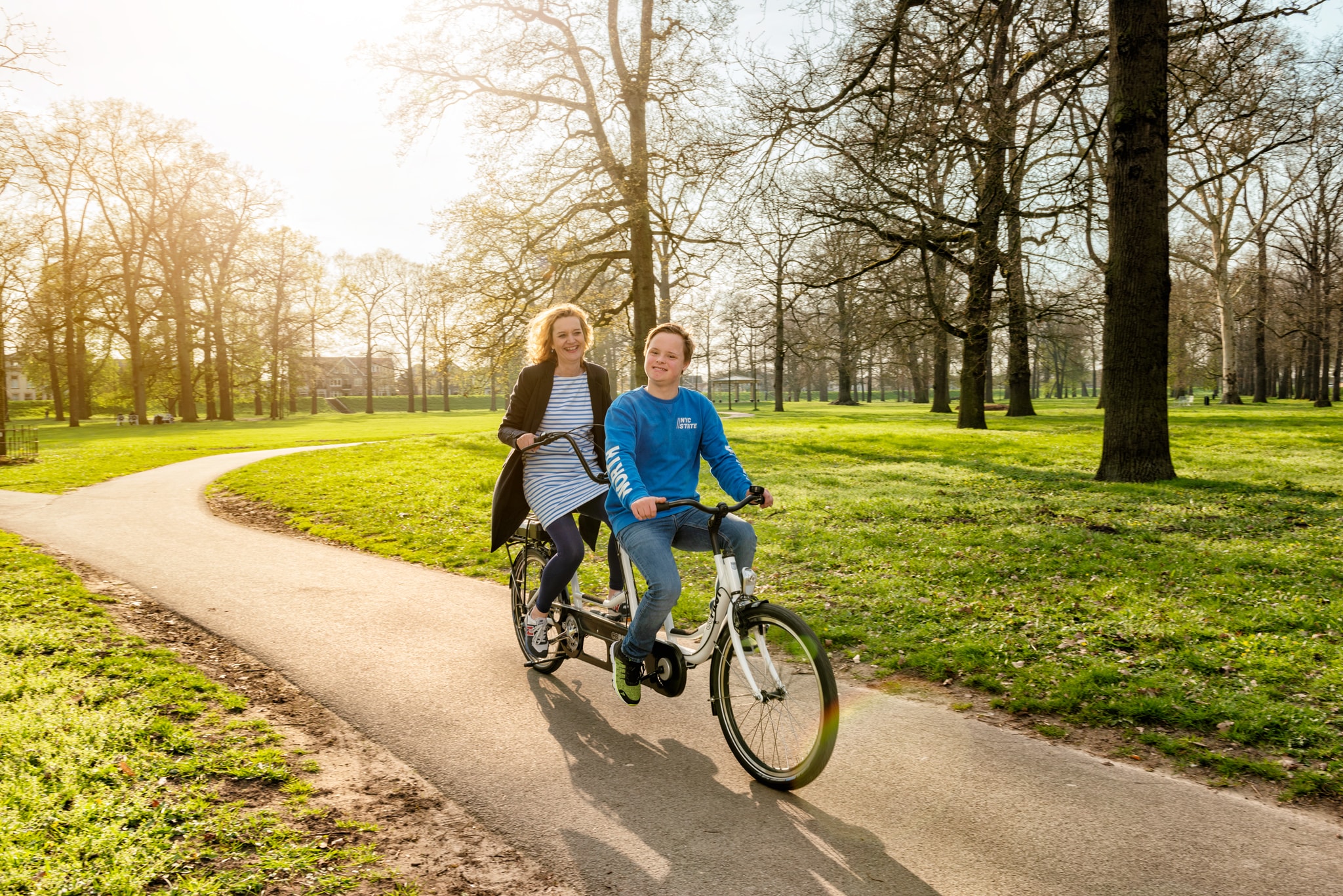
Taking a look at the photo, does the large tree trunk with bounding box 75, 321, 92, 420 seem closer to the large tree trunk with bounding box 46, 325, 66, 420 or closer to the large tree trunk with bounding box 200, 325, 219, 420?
the large tree trunk with bounding box 46, 325, 66, 420

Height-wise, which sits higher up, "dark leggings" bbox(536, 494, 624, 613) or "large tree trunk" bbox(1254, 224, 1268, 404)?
"large tree trunk" bbox(1254, 224, 1268, 404)

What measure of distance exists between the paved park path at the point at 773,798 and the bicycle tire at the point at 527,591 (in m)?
0.11

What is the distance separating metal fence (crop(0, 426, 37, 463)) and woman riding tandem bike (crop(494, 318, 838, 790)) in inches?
831

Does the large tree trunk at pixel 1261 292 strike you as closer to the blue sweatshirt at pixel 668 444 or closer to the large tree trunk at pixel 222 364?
the blue sweatshirt at pixel 668 444

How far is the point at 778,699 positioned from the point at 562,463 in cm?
198

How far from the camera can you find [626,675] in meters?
3.95

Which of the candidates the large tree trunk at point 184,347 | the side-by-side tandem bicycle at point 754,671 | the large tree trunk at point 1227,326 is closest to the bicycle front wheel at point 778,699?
the side-by-side tandem bicycle at point 754,671

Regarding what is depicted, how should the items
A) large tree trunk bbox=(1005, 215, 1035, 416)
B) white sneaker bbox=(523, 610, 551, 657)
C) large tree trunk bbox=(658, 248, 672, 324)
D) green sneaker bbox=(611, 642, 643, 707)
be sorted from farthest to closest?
1. large tree trunk bbox=(658, 248, 672, 324)
2. large tree trunk bbox=(1005, 215, 1035, 416)
3. white sneaker bbox=(523, 610, 551, 657)
4. green sneaker bbox=(611, 642, 643, 707)

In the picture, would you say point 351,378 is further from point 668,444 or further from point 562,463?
point 668,444

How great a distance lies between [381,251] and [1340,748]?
59.5 m

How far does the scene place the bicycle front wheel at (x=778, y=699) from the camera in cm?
318

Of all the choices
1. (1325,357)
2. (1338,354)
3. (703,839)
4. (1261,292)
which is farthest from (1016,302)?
(1338,354)

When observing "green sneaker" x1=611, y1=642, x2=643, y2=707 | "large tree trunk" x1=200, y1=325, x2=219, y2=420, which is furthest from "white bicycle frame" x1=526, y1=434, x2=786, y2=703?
"large tree trunk" x1=200, y1=325, x2=219, y2=420

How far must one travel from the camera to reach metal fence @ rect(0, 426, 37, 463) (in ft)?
61.5
